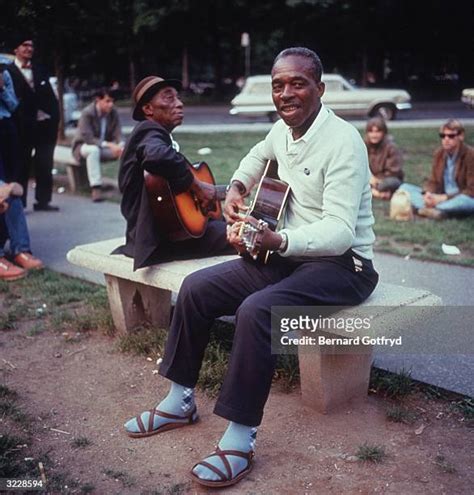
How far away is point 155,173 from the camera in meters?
3.73

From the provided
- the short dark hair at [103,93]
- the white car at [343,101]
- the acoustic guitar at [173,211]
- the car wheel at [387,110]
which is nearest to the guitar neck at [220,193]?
the acoustic guitar at [173,211]

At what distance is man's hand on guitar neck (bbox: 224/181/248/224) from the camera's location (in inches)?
135

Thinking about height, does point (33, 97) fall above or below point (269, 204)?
above

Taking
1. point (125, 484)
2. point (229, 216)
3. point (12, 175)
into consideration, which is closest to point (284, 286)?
point (229, 216)

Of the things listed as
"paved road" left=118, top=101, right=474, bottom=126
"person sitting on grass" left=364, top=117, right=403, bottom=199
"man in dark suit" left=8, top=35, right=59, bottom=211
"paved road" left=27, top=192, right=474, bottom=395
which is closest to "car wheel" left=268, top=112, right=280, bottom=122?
"paved road" left=118, top=101, right=474, bottom=126

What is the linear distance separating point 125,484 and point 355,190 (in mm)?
1537

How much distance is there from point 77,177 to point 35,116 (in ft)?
5.54

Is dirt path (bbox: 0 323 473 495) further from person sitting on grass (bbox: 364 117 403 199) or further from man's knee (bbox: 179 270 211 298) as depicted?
person sitting on grass (bbox: 364 117 403 199)

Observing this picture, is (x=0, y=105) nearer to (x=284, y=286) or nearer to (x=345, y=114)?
(x=284, y=286)

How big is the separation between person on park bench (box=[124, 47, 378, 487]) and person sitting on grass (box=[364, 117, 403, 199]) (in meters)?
4.78

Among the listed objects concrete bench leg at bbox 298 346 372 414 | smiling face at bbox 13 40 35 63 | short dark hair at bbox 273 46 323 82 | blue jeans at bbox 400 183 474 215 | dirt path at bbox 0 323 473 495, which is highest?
smiling face at bbox 13 40 35 63

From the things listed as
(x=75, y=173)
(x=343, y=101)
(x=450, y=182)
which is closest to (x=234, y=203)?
(x=450, y=182)

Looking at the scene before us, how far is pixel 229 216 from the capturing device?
3430 mm

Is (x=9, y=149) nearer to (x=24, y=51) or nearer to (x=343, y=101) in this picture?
(x=24, y=51)
